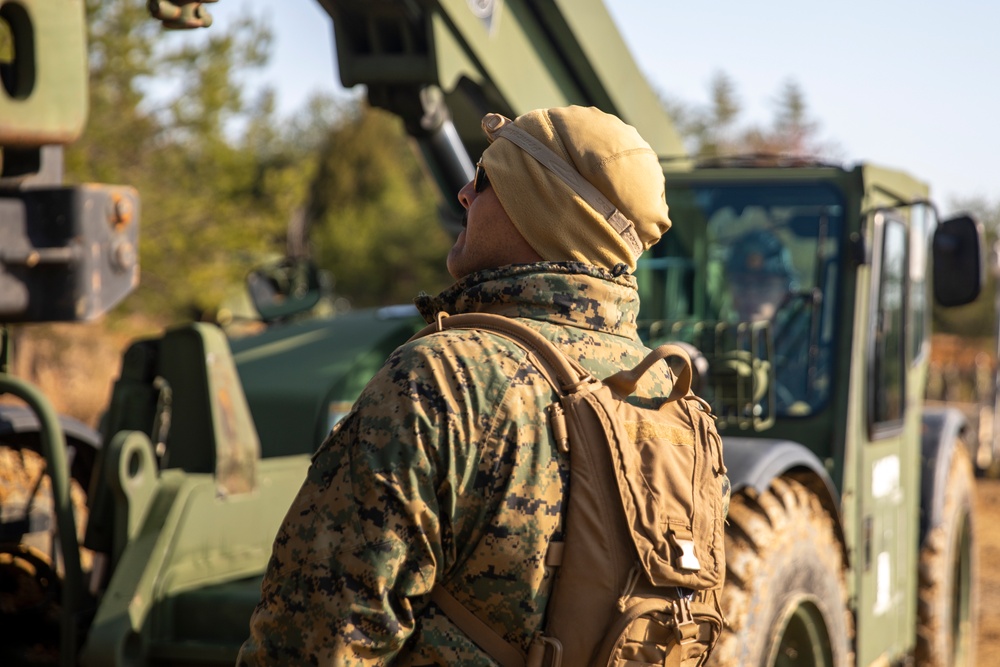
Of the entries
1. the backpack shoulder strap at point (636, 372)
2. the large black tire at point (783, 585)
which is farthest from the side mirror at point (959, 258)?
the backpack shoulder strap at point (636, 372)

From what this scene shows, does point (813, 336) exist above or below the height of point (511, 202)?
below

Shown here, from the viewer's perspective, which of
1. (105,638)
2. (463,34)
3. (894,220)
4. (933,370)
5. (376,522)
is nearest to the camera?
(376,522)

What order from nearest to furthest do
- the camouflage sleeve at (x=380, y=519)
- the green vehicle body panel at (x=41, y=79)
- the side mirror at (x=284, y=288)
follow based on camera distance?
the camouflage sleeve at (x=380, y=519), the green vehicle body panel at (x=41, y=79), the side mirror at (x=284, y=288)

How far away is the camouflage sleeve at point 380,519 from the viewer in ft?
5.53

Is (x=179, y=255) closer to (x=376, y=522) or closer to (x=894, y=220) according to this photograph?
(x=894, y=220)

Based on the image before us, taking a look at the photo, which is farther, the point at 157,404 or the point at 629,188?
the point at 157,404

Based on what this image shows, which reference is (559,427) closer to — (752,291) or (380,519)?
(380,519)

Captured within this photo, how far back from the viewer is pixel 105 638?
9.51 feet

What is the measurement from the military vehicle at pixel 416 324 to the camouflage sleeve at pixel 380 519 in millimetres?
1071

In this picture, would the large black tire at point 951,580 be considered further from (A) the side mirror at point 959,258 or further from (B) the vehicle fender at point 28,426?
(B) the vehicle fender at point 28,426

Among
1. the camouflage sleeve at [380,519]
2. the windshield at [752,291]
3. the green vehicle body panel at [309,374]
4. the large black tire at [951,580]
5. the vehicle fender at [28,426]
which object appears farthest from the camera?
the large black tire at [951,580]

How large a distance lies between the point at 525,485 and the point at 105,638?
1542mm

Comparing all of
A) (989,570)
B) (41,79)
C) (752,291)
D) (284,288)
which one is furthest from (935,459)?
(989,570)

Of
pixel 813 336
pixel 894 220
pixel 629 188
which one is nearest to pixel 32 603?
pixel 629 188
